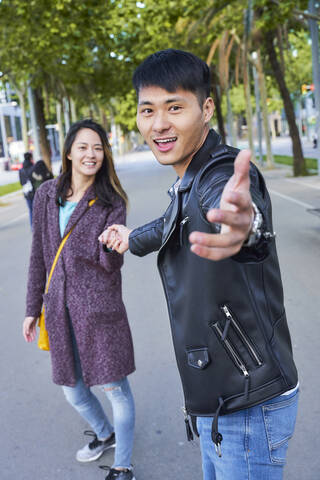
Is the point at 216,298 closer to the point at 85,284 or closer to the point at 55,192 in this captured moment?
the point at 85,284

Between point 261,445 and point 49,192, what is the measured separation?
6.47ft

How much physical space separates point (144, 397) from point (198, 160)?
2.98 meters

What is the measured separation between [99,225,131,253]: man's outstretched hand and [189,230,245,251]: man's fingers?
3.49ft

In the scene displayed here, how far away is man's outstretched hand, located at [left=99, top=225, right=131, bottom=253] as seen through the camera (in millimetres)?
2411

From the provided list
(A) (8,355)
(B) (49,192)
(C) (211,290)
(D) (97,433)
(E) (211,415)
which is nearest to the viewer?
(C) (211,290)

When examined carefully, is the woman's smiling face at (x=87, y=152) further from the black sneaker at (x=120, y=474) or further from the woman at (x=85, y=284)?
the black sneaker at (x=120, y=474)

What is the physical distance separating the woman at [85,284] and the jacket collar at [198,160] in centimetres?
131

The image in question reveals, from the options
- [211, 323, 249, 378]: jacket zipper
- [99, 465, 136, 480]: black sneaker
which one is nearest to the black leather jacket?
[211, 323, 249, 378]: jacket zipper

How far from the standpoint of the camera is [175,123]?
181 centimetres

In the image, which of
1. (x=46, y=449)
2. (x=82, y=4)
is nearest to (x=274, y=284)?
(x=46, y=449)

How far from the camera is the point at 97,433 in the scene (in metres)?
3.66

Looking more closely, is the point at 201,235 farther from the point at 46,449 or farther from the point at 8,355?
the point at 8,355

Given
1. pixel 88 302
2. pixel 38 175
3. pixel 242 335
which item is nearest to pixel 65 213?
pixel 88 302

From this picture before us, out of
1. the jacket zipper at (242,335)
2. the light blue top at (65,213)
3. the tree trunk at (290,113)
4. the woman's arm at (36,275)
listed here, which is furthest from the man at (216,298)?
the tree trunk at (290,113)
